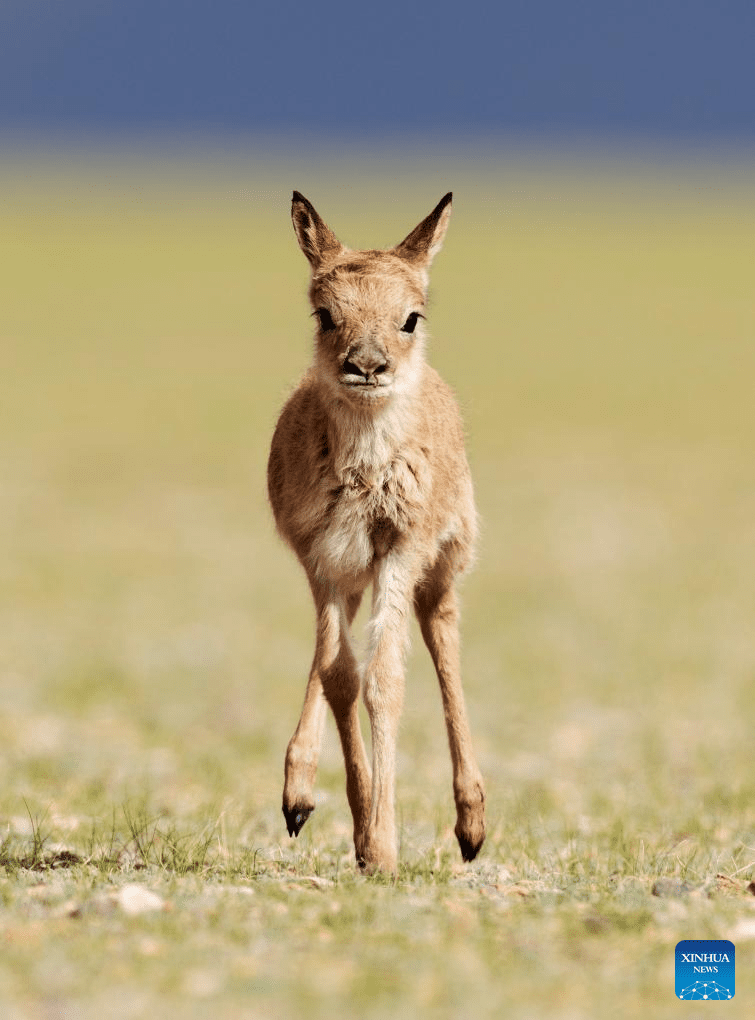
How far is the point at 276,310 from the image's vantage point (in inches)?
2926

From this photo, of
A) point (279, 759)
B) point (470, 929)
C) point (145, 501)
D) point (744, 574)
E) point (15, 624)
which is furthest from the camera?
point (145, 501)

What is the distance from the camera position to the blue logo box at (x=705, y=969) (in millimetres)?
6289

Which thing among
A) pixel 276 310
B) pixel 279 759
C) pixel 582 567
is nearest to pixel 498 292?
pixel 276 310

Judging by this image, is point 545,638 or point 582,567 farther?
point 582,567

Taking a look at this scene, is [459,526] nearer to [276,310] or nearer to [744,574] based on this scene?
[744,574]

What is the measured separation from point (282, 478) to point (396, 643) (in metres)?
1.17

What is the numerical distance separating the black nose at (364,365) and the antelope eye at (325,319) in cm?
34

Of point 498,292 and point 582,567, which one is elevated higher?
point 498,292

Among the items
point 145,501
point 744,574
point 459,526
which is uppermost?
point 145,501

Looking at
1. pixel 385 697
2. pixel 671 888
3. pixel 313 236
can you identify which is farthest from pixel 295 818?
pixel 313 236

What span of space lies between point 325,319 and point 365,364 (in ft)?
1.61

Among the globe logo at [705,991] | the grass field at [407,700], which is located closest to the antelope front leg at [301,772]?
the grass field at [407,700]

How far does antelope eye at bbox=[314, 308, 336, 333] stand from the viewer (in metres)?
8.32

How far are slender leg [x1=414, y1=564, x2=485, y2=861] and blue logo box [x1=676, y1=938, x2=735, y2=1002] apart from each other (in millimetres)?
1960
